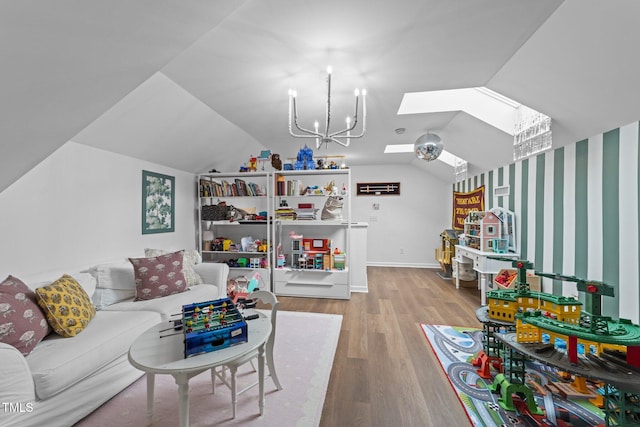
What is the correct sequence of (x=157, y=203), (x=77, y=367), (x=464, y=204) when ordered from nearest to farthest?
(x=77, y=367) → (x=157, y=203) → (x=464, y=204)

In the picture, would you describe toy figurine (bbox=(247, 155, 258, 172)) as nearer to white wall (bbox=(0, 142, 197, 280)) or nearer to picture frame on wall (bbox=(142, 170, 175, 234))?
picture frame on wall (bbox=(142, 170, 175, 234))

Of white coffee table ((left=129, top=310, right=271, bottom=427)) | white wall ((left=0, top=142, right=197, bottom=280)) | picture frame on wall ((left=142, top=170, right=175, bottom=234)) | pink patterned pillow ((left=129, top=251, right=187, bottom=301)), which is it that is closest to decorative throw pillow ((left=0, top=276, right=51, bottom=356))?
white wall ((left=0, top=142, right=197, bottom=280))

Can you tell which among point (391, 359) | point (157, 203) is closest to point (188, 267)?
point (157, 203)

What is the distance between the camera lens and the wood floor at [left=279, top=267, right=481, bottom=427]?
158 cm

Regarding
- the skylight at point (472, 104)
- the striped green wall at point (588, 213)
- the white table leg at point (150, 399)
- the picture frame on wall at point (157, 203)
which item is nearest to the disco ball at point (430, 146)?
the skylight at point (472, 104)

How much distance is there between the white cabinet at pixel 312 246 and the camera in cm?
376

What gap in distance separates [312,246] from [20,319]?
2.98 metres

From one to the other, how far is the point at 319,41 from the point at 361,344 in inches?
103

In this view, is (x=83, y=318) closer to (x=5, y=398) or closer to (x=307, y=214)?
(x=5, y=398)

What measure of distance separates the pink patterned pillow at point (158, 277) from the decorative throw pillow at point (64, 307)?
1.79 feet

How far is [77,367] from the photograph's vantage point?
1444 millimetres

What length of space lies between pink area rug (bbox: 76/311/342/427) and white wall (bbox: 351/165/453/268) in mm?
4122

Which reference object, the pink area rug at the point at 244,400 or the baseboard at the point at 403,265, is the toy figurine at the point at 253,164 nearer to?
the pink area rug at the point at 244,400

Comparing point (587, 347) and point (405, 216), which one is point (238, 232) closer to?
point (405, 216)
